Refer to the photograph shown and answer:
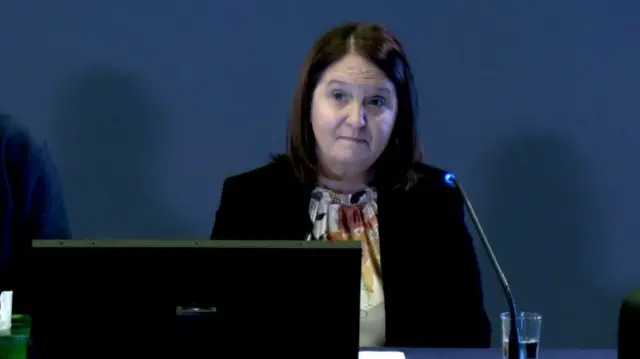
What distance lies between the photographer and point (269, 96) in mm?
2240

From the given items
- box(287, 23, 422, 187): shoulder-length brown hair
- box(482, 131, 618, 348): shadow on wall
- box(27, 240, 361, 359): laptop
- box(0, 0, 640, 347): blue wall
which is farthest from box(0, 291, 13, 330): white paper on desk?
box(482, 131, 618, 348): shadow on wall

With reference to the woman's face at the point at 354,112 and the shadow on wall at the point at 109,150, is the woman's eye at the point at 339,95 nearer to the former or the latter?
the woman's face at the point at 354,112

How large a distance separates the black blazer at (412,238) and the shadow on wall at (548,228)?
1.39 ft

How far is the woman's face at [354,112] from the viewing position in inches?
70.5

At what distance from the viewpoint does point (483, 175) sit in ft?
7.43

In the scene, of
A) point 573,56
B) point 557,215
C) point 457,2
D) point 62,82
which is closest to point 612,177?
point 557,215

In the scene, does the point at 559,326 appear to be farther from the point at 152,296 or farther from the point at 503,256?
the point at 152,296

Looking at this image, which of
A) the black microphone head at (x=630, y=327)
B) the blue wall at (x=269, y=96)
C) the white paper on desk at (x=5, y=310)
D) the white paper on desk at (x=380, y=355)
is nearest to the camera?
the black microphone head at (x=630, y=327)

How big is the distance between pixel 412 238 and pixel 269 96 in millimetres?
658

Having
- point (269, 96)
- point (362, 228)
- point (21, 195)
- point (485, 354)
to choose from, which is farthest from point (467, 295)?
point (21, 195)

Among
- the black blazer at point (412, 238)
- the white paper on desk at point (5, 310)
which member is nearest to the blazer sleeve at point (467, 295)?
the black blazer at point (412, 238)

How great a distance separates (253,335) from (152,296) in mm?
127

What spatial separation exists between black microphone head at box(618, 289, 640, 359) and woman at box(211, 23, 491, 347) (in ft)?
3.16

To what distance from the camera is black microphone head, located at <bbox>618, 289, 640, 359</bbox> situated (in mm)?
773
